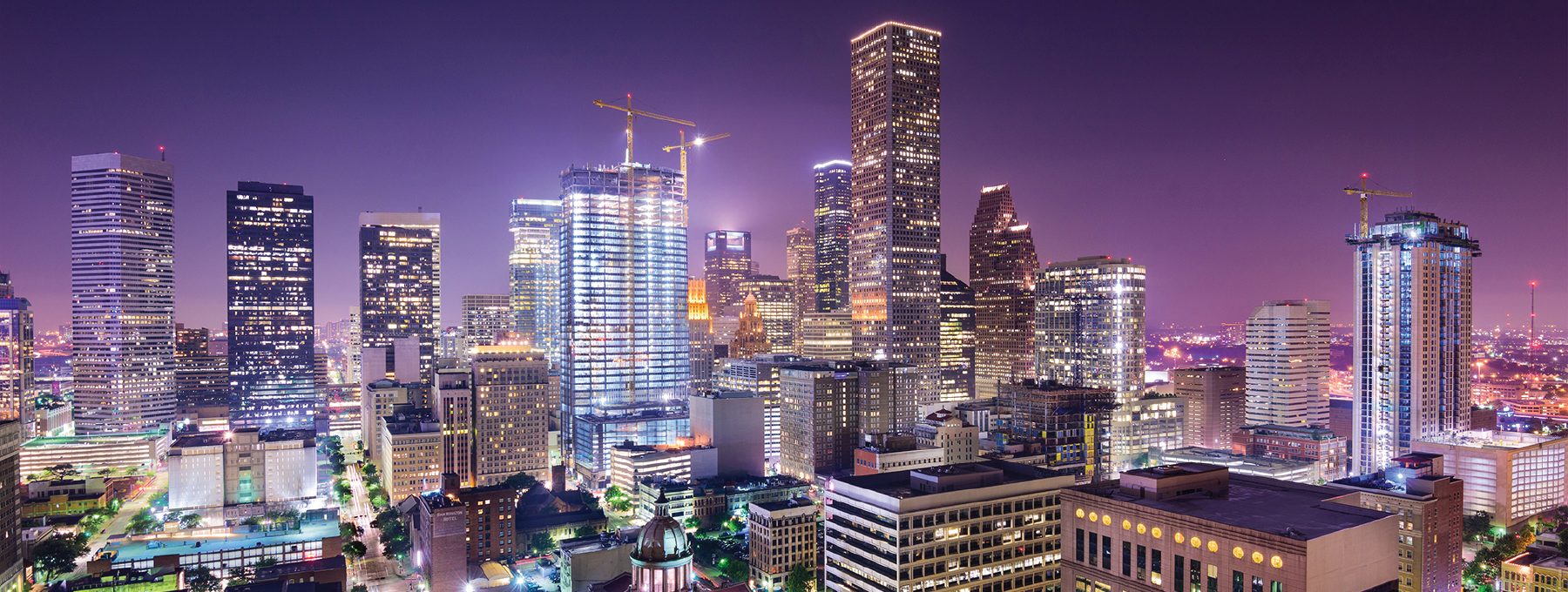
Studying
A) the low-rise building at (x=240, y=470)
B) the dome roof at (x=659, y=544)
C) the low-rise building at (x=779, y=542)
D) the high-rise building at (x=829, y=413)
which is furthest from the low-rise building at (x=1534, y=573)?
the low-rise building at (x=240, y=470)

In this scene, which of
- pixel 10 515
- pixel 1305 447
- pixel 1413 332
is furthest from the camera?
pixel 1305 447

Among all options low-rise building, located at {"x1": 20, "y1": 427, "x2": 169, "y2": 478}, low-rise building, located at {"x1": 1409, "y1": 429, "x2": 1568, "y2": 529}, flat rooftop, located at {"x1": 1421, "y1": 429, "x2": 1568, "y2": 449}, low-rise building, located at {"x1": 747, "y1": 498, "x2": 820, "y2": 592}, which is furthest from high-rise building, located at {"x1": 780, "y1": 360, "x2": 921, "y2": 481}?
low-rise building, located at {"x1": 20, "y1": 427, "x2": 169, "y2": 478}

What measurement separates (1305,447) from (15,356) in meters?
277

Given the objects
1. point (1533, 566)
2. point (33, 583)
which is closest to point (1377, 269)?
point (1533, 566)

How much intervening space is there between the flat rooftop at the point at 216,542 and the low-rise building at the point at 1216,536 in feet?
346

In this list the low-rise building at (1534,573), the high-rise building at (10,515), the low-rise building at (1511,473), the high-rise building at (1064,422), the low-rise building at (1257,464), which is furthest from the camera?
the low-rise building at (1257,464)

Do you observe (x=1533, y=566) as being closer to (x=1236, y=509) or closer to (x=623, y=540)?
(x=1236, y=509)

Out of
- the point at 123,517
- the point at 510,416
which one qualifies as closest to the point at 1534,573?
the point at 510,416

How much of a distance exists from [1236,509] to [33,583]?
476 ft

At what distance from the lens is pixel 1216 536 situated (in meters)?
59.6

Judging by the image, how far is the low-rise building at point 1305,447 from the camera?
16350 cm

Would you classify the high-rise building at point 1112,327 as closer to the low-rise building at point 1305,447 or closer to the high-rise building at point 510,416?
the low-rise building at point 1305,447

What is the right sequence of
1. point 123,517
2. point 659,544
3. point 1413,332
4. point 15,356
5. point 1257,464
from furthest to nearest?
1. point 15,356
2. point 1257,464
3. point 1413,332
4. point 123,517
5. point 659,544

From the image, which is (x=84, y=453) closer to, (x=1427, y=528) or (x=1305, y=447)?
(x=1427, y=528)
